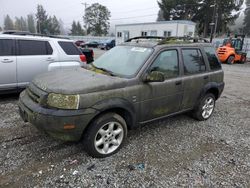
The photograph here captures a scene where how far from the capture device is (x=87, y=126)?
9.75 feet

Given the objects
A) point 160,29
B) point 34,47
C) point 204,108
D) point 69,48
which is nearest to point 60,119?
point 204,108

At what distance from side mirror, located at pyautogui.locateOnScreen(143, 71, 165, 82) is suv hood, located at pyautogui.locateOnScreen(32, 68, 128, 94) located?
377 millimetres

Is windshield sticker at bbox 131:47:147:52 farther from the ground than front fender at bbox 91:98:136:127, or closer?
farther from the ground

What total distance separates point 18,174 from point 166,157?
2.13 m

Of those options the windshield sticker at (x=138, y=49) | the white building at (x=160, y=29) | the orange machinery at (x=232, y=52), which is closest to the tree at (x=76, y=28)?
the white building at (x=160, y=29)

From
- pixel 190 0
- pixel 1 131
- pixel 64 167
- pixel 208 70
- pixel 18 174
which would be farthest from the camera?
pixel 190 0

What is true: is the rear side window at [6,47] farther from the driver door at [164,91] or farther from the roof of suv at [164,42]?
the driver door at [164,91]

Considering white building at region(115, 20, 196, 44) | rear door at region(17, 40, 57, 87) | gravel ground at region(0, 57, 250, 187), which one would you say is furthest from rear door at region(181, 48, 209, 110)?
white building at region(115, 20, 196, 44)

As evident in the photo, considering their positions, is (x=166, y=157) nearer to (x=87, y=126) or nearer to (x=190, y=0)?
(x=87, y=126)

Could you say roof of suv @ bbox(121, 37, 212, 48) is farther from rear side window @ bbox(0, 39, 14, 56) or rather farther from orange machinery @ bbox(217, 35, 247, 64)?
orange machinery @ bbox(217, 35, 247, 64)

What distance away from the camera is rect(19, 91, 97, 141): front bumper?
2707 mm

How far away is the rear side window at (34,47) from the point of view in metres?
5.35

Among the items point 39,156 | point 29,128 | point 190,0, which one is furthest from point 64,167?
point 190,0

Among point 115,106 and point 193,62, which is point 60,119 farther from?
point 193,62
